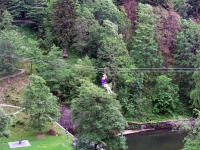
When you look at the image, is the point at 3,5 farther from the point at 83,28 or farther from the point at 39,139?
the point at 39,139

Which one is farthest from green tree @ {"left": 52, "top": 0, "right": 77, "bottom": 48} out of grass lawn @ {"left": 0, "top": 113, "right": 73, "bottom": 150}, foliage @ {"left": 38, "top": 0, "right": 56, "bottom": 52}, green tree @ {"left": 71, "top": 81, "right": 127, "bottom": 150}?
green tree @ {"left": 71, "top": 81, "right": 127, "bottom": 150}

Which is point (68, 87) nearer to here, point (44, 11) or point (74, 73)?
point (74, 73)

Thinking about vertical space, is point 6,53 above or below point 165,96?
above

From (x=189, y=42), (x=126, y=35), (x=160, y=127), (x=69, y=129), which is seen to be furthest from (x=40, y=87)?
(x=189, y=42)

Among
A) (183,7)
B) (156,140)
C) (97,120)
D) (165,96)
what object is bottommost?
(156,140)

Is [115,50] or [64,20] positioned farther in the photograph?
[64,20]

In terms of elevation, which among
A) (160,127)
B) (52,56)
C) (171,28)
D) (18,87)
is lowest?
(160,127)

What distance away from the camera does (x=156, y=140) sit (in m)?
38.0

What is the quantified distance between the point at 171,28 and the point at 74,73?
16807mm

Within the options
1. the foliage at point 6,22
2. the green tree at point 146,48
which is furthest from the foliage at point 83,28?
the foliage at point 6,22

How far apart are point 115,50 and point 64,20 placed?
9137mm

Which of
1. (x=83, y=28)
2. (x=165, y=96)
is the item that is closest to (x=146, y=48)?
(x=165, y=96)

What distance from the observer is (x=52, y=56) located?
131ft

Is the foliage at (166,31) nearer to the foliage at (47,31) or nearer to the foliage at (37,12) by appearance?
the foliage at (47,31)
